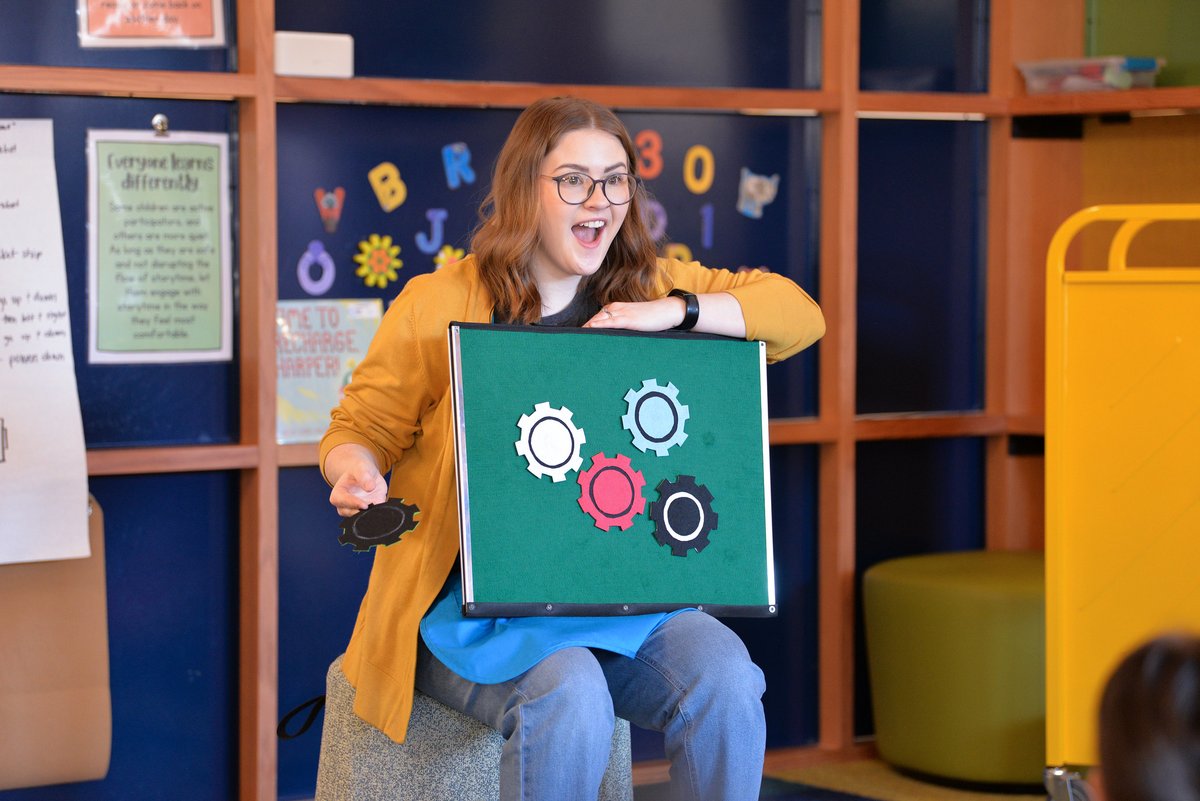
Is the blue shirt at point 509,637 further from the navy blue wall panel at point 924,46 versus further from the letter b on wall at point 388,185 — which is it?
the navy blue wall panel at point 924,46

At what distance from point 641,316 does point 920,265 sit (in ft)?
5.69

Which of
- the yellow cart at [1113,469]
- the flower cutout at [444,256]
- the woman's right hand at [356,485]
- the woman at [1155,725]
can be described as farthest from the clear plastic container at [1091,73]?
the woman at [1155,725]

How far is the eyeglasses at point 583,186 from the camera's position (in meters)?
2.20

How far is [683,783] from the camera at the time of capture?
203 centimetres

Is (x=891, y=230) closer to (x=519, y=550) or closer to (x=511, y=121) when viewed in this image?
(x=511, y=121)

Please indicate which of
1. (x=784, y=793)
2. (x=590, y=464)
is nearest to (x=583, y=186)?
(x=590, y=464)

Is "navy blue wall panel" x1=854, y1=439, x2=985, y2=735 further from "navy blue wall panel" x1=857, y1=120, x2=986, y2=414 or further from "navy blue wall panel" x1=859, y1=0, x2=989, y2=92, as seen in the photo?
"navy blue wall panel" x1=859, y1=0, x2=989, y2=92

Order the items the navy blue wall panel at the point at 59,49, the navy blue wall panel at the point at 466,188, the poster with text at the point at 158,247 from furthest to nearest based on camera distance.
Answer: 1. the navy blue wall panel at the point at 466,188
2. the poster with text at the point at 158,247
3. the navy blue wall panel at the point at 59,49

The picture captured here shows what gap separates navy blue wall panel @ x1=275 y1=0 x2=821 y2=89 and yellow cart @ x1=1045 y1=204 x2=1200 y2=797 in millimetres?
960

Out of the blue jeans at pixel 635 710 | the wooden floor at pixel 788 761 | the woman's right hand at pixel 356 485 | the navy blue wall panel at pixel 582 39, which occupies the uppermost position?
the navy blue wall panel at pixel 582 39

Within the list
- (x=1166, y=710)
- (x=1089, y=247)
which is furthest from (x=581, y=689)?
(x=1089, y=247)

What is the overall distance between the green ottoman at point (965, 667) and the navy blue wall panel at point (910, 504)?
0.29 meters

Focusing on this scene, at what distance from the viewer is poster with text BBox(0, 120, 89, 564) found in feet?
9.52

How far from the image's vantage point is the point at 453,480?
2176mm
